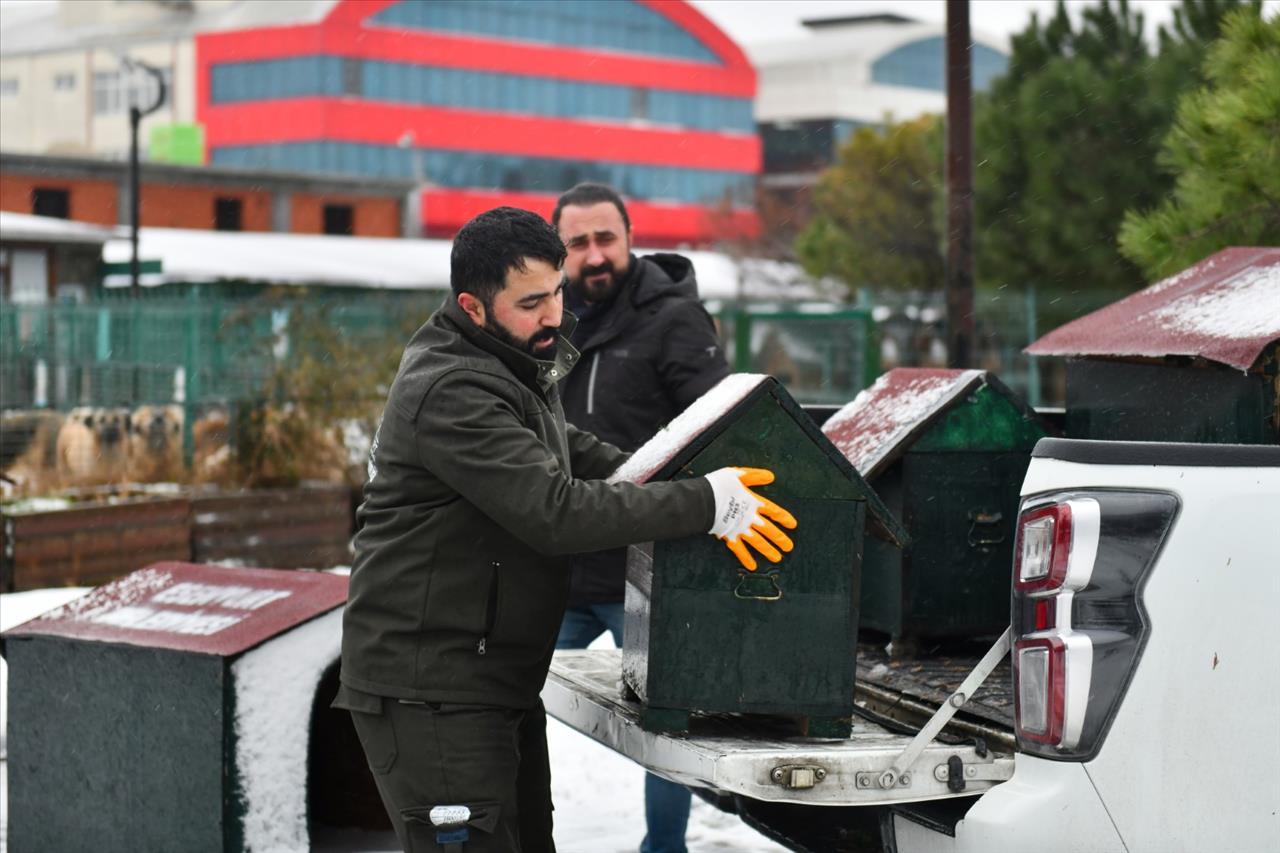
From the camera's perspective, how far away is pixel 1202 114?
7730 millimetres

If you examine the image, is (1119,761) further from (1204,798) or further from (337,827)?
(337,827)

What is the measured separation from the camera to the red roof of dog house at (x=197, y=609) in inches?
189

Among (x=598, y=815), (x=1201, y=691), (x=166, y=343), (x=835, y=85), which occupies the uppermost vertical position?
(x=835, y=85)

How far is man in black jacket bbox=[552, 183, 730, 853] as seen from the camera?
16.5ft

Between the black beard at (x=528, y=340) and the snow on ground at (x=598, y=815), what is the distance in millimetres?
2374

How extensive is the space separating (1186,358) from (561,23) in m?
74.1

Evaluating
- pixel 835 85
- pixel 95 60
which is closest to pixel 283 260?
pixel 95 60

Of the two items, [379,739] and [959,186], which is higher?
[959,186]

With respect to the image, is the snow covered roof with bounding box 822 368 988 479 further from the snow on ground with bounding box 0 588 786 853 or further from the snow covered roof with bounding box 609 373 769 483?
the snow on ground with bounding box 0 588 786 853

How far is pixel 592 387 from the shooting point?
199 inches

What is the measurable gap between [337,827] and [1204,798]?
129 inches

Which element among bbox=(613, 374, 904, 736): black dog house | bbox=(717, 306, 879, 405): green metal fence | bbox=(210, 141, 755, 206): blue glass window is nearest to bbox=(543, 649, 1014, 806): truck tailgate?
bbox=(613, 374, 904, 736): black dog house

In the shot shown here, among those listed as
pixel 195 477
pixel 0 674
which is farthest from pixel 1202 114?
pixel 195 477

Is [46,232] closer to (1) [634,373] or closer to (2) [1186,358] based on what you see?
(1) [634,373]
